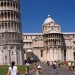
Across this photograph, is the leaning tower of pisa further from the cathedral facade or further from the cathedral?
the cathedral facade

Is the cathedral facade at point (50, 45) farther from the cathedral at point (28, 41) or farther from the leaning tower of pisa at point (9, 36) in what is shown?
the leaning tower of pisa at point (9, 36)

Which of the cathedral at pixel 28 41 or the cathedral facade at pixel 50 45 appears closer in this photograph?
the cathedral at pixel 28 41

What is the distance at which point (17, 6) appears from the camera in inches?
3784

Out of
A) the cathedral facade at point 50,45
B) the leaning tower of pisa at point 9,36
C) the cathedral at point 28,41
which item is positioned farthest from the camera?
the cathedral facade at point 50,45

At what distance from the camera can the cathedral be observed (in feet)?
304

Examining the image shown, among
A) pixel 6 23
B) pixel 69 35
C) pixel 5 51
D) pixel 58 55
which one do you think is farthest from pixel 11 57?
pixel 69 35

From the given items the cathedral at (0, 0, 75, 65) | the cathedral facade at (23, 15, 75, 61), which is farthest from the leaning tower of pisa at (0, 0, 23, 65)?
the cathedral facade at (23, 15, 75, 61)

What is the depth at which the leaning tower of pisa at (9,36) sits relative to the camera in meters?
92.1

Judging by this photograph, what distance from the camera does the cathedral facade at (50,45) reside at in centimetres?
13312

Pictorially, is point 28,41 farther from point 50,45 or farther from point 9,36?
point 9,36

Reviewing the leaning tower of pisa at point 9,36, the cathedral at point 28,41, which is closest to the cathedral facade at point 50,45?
the cathedral at point 28,41

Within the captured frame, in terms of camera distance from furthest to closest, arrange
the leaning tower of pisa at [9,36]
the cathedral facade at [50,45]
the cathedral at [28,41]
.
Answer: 1. the cathedral facade at [50,45]
2. the cathedral at [28,41]
3. the leaning tower of pisa at [9,36]

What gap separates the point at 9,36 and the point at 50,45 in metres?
41.9

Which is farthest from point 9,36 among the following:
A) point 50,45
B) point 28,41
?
point 28,41
